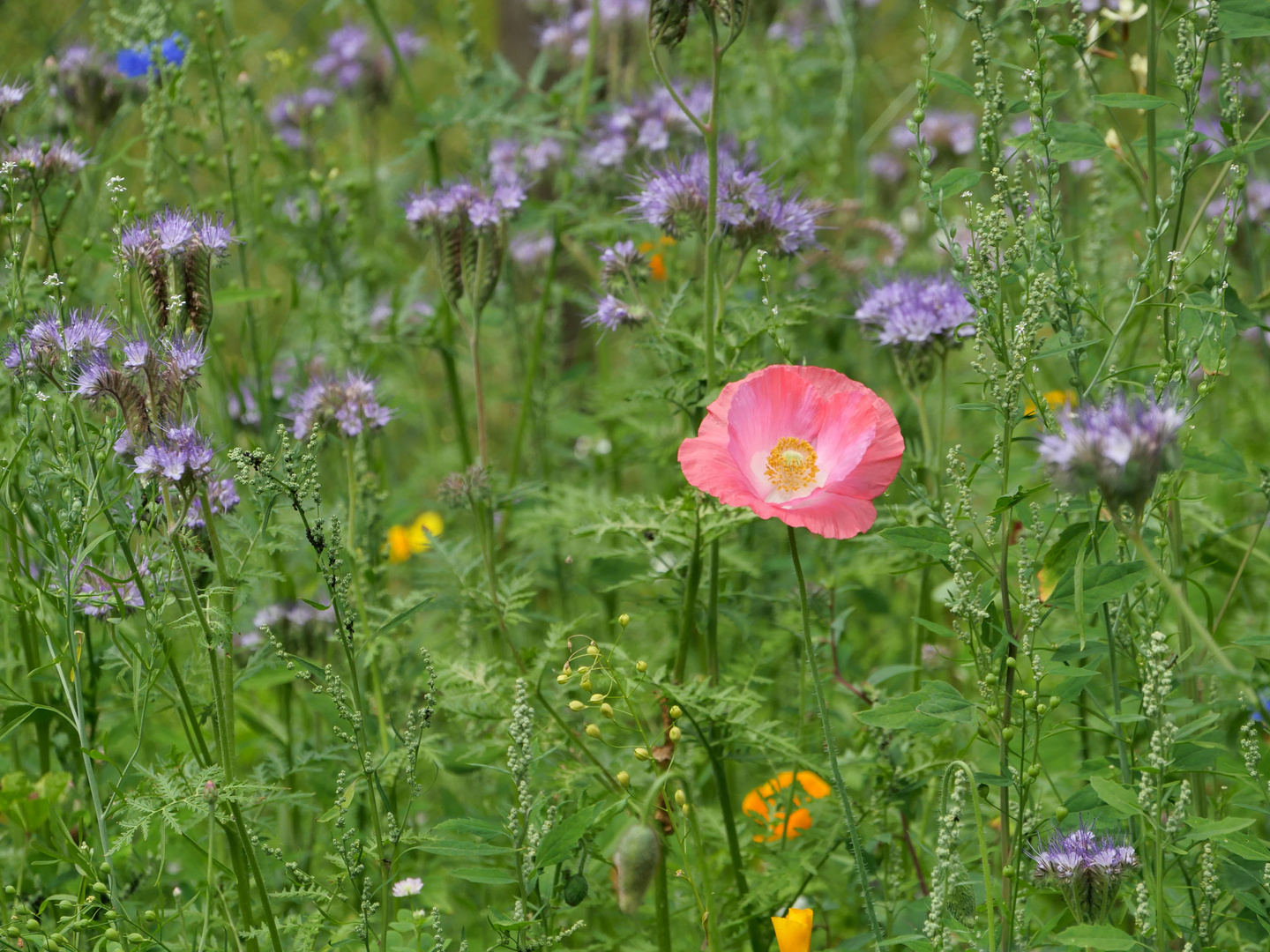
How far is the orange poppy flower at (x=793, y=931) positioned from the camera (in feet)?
4.93

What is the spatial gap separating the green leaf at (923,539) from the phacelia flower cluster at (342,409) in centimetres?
95

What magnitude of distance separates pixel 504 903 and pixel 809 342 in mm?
1533

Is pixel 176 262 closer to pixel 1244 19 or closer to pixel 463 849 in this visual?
pixel 463 849

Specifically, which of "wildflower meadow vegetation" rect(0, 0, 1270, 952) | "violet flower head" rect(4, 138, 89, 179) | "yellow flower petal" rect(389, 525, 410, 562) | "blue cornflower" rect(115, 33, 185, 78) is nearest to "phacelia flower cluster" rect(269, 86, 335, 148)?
"wildflower meadow vegetation" rect(0, 0, 1270, 952)

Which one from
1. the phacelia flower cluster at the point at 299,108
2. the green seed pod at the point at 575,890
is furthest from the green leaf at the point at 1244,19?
the phacelia flower cluster at the point at 299,108

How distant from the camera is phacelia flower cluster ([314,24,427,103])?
3.85 m

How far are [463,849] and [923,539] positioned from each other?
0.65 meters

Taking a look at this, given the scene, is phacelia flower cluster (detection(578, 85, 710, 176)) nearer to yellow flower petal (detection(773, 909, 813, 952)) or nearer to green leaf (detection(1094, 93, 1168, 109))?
green leaf (detection(1094, 93, 1168, 109))

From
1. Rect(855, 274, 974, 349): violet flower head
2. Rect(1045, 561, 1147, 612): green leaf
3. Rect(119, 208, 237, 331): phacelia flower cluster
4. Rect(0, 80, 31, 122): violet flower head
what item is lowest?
Rect(1045, 561, 1147, 612): green leaf

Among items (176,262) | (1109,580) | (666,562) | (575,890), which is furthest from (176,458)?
(1109,580)

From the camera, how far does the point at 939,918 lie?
4.17 ft

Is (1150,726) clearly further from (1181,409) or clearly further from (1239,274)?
(1239,274)

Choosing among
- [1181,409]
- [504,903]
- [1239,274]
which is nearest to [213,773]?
[504,903]

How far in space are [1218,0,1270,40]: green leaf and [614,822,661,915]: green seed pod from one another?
3.96 ft
